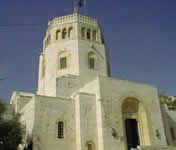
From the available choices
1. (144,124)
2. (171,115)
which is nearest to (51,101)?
(144,124)

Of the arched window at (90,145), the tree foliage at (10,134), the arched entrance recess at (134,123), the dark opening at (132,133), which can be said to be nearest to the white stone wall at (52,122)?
the arched window at (90,145)

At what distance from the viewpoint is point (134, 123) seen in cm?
2405

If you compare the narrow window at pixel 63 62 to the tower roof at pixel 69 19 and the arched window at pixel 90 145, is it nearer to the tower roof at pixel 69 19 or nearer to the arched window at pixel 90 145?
the tower roof at pixel 69 19

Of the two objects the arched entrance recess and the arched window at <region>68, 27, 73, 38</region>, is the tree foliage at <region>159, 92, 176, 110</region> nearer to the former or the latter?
the arched entrance recess

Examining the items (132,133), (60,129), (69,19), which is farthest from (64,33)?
(132,133)

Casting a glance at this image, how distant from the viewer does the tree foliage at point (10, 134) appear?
18.9 meters

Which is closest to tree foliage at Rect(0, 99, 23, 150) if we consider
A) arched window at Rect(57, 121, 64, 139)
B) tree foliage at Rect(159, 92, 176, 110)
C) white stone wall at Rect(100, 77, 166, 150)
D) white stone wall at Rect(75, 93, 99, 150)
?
arched window at Rect(57, 121, 64, 139)

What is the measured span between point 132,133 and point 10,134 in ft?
36.0

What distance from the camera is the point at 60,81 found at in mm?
26344

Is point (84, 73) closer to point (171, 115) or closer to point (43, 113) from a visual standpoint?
point (43, 113)

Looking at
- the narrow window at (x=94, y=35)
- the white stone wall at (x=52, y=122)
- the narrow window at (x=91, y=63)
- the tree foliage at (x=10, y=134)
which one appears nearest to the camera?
the tree foliage at (x=10, y=134)

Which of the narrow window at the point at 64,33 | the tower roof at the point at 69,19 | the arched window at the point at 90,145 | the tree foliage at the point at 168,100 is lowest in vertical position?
the arched window at the point at 90,145

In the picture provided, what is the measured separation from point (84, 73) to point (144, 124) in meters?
8.30

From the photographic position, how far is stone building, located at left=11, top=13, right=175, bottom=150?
20859 mm
